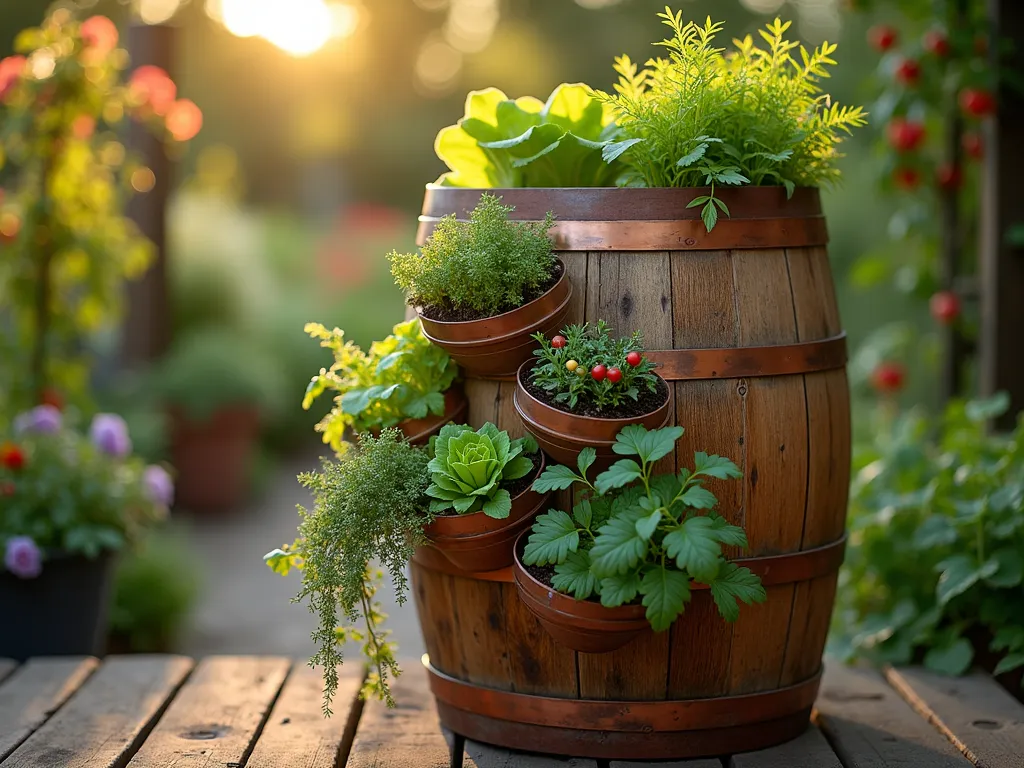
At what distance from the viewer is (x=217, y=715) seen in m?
2.14

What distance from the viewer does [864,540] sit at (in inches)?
110

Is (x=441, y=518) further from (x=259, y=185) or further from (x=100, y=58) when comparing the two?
(x=259, y=185)

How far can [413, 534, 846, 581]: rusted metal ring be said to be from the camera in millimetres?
1884

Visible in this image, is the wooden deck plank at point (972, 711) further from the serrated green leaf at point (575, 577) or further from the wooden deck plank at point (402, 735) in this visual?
the wooden deck plank at point (402, 735)

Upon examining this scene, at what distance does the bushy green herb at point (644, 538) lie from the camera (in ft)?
5.36

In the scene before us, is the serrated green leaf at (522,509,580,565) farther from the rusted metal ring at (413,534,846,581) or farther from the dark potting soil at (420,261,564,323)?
the dark potting soil at (420,261,564,323)

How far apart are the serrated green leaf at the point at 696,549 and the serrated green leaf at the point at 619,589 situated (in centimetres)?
7

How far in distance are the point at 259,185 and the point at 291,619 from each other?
668 inches

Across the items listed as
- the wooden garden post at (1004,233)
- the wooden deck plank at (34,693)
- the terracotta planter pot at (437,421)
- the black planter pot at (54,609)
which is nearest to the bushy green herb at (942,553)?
the wooden garden post at (1004,233)

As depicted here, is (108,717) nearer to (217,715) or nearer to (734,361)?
(217,715)

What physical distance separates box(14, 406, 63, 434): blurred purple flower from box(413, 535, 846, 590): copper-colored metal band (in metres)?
1.70

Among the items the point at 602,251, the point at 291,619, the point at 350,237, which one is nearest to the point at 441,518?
the point at 602,251

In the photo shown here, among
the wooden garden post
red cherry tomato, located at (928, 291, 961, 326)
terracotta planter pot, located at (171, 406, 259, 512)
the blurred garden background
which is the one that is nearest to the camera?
the wooden garden post

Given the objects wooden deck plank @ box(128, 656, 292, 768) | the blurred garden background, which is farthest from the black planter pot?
the blurred garden background
